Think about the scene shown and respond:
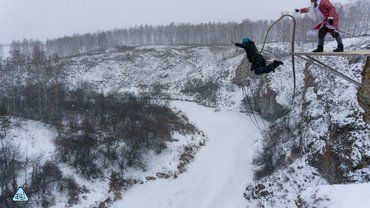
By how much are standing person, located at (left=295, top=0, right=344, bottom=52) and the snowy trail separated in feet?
46.8

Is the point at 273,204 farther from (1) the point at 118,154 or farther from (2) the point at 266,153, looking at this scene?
(1) the point at 118,154

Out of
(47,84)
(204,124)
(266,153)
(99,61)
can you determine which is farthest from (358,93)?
(99,61)

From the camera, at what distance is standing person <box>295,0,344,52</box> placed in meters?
8.16

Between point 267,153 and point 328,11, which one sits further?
point 267,153

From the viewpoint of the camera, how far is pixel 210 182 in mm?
23188

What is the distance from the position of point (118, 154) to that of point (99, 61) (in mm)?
59252

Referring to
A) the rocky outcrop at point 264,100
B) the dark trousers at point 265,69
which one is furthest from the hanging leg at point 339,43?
the rocky outcrop at point 264,100

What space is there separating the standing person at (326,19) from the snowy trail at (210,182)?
1426 centimetres

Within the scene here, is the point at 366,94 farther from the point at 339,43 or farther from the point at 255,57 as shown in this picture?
the point at 255,57

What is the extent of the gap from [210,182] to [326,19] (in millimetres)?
17408

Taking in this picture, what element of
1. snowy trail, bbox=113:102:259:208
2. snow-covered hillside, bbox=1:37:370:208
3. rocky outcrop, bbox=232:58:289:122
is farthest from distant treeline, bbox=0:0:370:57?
snowy trail, bbox=113:102:259:208

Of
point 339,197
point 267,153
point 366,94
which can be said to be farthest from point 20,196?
point 366,94

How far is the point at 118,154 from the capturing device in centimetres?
2577

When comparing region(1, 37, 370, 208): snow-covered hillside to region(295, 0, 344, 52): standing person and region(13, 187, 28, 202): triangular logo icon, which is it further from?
region(295, 0, 344, 52): standing person
